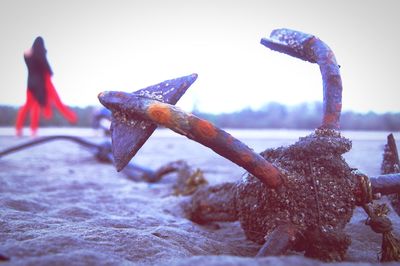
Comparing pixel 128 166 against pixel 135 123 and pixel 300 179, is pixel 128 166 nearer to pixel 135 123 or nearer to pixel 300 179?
pixel 135 123

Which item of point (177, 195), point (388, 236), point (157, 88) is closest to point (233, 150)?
point (157, 88)

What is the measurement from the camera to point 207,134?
1362 millimetres

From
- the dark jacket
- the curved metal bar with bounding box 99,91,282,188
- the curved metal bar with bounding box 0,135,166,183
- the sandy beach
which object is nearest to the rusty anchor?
the curved metal bar with bounding box 99,91,282,188

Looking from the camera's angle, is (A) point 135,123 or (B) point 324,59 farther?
(B) point 324,59

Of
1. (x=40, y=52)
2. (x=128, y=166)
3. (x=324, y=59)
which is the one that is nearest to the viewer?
(x=324, y=59)

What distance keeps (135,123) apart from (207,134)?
0.36 metres

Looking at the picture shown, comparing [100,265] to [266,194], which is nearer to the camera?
[100,265]

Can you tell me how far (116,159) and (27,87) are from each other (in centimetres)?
252

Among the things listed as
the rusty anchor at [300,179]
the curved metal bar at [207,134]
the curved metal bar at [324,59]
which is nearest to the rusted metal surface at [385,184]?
the rusty anchor at [300,179]

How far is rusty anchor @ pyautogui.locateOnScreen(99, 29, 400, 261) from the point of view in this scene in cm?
138

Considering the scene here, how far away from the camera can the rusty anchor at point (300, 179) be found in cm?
138

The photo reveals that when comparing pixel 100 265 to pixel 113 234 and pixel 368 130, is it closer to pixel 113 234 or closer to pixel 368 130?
pixel 113 234

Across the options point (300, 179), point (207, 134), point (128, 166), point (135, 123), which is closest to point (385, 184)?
point (300, 179)

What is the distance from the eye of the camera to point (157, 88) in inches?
62.9
